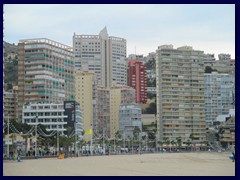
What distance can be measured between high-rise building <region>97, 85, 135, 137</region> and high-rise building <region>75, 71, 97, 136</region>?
40.8 feet

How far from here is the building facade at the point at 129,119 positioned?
566 feet

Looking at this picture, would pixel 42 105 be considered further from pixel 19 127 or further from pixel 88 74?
pixel 88 74

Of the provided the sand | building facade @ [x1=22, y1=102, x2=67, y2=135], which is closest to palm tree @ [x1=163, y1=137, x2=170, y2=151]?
building facade @ [x1=22, y1=102, x2=67, y2=135]

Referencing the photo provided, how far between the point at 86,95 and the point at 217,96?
49.3 meters

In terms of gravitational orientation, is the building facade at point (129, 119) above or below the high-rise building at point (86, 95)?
below

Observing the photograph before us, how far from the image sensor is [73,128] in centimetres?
11944

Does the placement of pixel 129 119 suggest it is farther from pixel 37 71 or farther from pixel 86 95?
pixel 37 71

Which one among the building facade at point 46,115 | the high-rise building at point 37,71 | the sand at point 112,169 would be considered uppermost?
the high-rise building at point 37,71

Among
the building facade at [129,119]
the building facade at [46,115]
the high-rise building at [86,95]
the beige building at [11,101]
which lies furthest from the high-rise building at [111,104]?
the building facade at [46,115]

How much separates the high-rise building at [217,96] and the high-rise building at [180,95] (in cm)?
1281

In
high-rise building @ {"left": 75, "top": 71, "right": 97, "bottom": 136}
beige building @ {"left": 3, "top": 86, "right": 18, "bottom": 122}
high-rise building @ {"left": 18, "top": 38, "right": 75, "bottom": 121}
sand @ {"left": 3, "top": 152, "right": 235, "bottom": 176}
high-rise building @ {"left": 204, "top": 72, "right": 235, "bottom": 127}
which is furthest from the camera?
high-rise building @ {"left": 204, "top": 72, "right": 235, "bottom": 127}

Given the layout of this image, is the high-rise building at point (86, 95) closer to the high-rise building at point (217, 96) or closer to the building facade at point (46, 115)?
the building facade at point (46, 115)

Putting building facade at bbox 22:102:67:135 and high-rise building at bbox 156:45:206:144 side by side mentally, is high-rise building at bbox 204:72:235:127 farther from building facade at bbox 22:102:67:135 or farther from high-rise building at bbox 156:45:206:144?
building facade at bbox 22:102:67:135

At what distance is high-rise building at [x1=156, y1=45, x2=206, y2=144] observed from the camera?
550 ft
